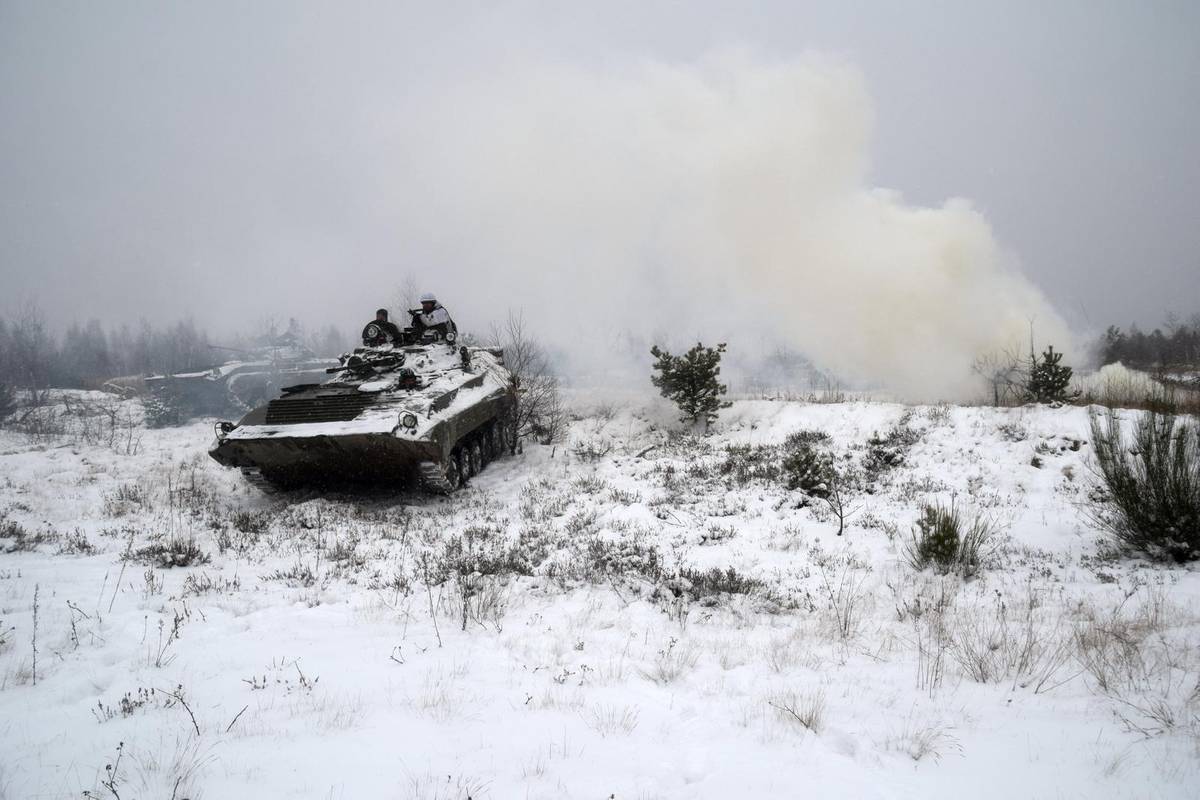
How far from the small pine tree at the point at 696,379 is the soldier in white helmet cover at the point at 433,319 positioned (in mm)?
5821

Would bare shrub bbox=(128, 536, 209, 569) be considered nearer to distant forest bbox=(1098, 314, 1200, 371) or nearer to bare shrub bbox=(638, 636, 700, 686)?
bare shrub bbox=(638, 636, 700, 686)

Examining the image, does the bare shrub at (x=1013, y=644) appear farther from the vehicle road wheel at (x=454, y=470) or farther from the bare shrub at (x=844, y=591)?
the vehicle road wheel at (x=454, y=470)

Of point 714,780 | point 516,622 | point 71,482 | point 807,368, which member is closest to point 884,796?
point 714,780

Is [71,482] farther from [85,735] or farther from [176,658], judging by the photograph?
[85,735]

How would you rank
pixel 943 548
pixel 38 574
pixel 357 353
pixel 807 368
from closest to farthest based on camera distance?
pixel 38 574 → pixel 943 548 → pixel 357 353 → pixel 807 368

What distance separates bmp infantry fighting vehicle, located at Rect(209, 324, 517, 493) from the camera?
25.2ft

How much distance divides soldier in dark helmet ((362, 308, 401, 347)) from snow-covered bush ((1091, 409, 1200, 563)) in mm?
11245

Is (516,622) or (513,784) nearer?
(513,784)

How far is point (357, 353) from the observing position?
10.6 metres

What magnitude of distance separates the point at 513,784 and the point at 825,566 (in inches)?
158

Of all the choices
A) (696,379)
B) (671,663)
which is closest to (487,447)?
(696,379)

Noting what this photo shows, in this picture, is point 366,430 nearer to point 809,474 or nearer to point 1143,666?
point 809,474

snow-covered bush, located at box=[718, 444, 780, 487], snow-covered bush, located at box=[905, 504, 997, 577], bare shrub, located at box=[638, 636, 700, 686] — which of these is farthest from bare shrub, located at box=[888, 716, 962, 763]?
snow-covered bush, located at box=[718, 444, 780, 487]

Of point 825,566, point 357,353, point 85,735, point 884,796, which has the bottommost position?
point 825,566
